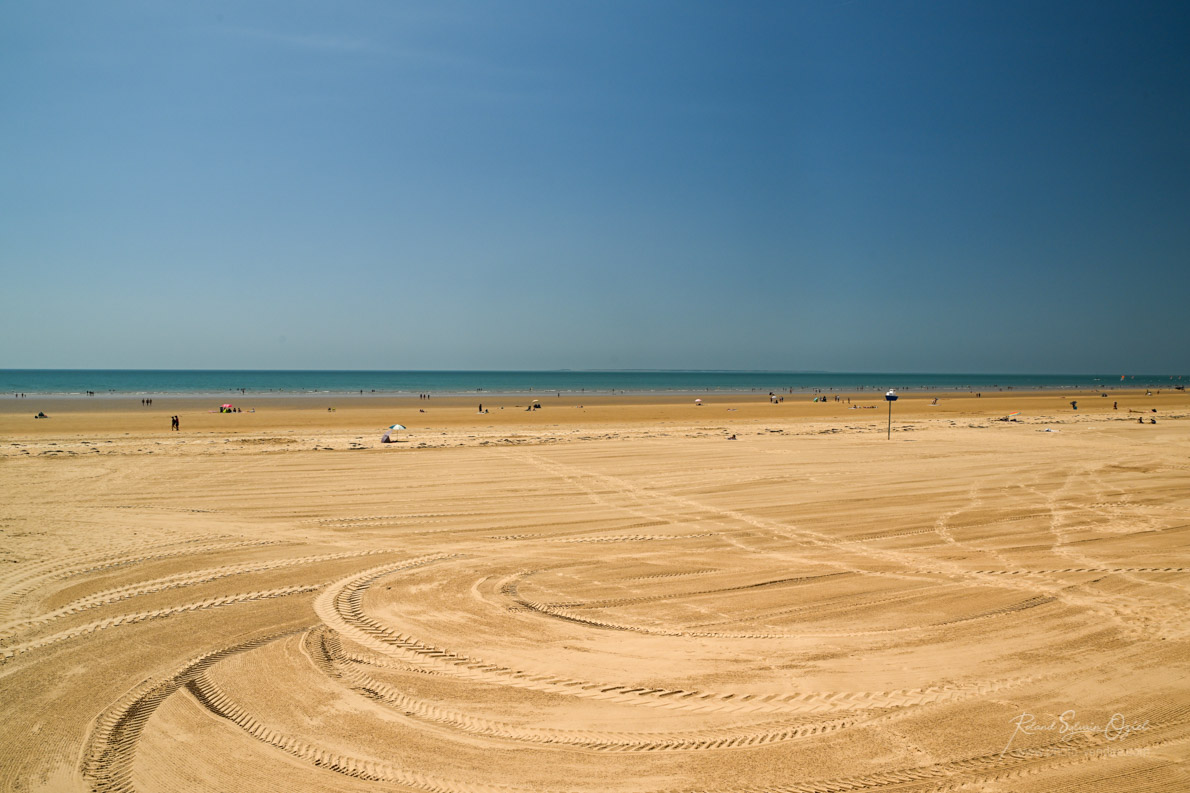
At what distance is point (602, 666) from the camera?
5883 millimetres

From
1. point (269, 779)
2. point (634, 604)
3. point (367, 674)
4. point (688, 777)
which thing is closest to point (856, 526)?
point (634, 604)

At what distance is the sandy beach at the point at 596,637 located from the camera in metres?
4.46

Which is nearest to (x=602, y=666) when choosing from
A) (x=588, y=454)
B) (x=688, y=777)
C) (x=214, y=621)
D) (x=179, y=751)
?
(x=688, y=777)

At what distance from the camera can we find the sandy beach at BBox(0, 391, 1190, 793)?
14.6 ft

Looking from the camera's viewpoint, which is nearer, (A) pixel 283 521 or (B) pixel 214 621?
(B) pixel 214 621

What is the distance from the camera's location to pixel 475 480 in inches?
630

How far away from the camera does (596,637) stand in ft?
21.5

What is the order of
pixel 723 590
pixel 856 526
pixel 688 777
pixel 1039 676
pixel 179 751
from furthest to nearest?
pixel 856 526
pixel 723 590
pixel 1039 676
pixel 179 751
pixel 688 777

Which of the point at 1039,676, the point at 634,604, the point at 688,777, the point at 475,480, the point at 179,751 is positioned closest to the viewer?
the point at 688,777

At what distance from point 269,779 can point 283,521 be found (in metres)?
8.34

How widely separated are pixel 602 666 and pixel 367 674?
224 cm

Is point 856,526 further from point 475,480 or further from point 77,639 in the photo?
point 77,639

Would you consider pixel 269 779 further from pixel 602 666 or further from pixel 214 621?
pixel 214 621

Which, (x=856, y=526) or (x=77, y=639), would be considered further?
(x=856, y=526)
